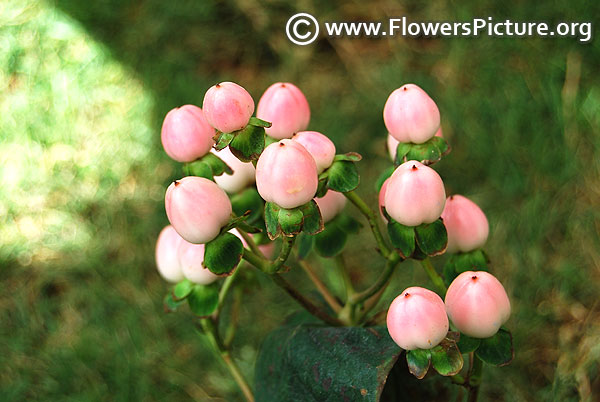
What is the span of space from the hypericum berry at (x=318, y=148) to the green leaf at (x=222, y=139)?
0.17ft

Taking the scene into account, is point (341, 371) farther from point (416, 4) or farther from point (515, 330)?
point (416, 4)

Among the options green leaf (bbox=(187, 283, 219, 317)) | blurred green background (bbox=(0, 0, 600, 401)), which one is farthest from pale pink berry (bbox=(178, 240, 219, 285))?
blurred green background (bbox=(0, 0, 600, 401))

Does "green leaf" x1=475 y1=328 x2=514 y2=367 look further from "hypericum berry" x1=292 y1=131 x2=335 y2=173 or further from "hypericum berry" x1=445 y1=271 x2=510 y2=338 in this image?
"hypericum berry" x1=292 y1=131 x2=335 y2=173

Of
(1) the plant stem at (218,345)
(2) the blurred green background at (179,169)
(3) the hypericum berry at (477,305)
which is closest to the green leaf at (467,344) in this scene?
(3) the hypericum berry at (477,305)

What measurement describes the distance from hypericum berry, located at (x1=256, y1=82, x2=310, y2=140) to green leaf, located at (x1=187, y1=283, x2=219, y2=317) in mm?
135

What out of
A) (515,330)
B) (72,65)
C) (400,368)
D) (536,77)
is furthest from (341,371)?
(72,65)

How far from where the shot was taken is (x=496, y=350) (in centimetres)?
52

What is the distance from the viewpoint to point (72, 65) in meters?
1.33

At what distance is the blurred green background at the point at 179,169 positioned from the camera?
3.29 feet

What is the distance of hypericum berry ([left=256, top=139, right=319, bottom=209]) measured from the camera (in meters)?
0.47

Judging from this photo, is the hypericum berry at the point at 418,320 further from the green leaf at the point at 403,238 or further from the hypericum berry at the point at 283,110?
the hypericum berry at the point at 283,110

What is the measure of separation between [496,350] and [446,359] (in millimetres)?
56

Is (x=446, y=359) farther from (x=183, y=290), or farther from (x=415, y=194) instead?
(x=183, y=290)

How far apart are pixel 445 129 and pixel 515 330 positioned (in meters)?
0.39
